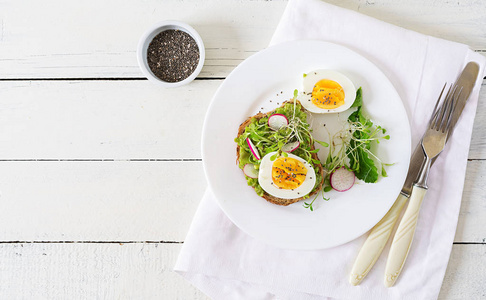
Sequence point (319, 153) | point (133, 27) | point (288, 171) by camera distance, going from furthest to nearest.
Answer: point (133, 27) → point (319, 153) → point (288, 171)

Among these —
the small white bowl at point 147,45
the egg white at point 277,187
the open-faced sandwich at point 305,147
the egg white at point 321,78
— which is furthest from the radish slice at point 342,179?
the small white bowl at point 147,45

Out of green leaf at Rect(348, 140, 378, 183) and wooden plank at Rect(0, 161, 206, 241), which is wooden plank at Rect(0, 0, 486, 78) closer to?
wooden plank at Rect(0, 161, 206, 241)

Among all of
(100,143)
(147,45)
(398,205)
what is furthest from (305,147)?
Result: (100,143)

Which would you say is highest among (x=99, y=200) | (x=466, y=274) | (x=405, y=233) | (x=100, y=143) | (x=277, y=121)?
(x=277, y=121)

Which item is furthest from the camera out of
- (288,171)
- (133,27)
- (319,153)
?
(133,27)

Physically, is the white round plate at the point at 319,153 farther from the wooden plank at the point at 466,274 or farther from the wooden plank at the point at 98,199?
the wooden plank at the point at 466,274

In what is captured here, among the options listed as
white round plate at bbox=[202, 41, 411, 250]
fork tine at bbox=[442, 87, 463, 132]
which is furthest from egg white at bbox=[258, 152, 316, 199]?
fork tine at bbox=[442, 87, 463, 132]

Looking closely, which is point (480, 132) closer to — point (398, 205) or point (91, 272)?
point (398, 205)

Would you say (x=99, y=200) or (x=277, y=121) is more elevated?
(x=277, y=121)
